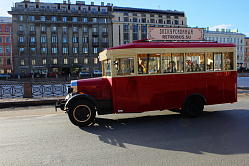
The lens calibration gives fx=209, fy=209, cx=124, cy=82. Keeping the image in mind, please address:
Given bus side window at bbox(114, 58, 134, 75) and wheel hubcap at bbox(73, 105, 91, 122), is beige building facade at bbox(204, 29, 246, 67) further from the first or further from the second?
wheel hubcap at bbox(73, 105, 91, 122)

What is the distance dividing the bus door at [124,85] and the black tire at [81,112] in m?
0.82

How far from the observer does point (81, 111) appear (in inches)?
261

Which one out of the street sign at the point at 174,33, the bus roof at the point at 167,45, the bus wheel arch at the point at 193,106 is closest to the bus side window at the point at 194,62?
the bus roof at the point at 167,45

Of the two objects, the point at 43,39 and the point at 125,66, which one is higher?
the point at 43,39

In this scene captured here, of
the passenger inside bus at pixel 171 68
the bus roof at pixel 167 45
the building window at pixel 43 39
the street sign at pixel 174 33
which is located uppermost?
the building window at pixel 43 39

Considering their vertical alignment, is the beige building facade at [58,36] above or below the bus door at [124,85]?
above

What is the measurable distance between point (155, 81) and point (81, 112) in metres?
2.66

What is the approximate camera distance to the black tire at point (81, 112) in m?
6.57

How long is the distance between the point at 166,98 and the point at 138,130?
1736mm

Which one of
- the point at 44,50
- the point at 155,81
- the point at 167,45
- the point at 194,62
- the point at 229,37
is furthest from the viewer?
the point at 229,37

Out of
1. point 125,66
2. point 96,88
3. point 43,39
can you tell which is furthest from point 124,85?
point 43,39

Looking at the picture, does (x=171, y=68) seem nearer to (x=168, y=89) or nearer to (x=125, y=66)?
(x=168, y=89)

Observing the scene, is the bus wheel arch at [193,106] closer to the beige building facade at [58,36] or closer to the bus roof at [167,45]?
the bus roof at [167,45]

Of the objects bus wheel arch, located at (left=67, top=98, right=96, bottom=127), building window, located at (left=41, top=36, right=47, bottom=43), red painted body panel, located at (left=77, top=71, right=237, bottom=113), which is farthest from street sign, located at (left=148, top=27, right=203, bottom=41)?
building window, located at (left=41, top=36, right=47, bottom=43)
